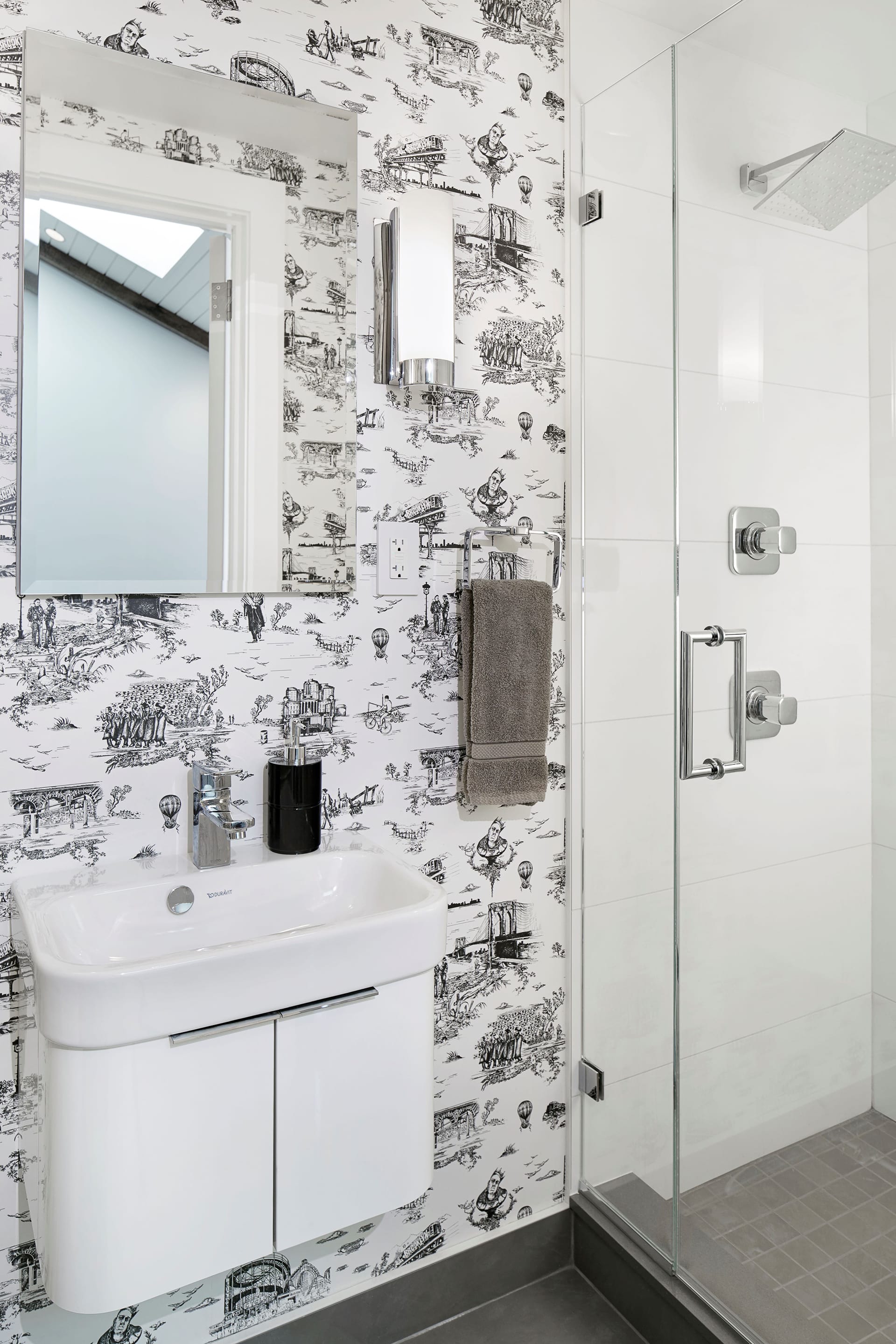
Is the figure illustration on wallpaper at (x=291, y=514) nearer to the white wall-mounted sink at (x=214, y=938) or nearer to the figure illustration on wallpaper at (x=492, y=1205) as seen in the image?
the white wall-mounted sink at (x=214, y=938)

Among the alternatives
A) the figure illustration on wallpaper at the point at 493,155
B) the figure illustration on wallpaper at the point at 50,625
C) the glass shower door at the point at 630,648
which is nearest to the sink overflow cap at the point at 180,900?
the figure illustration on wallpaper at the point at 50,625

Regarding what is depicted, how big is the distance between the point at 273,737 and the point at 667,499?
2.65 ft

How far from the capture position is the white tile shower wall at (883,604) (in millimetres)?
1258

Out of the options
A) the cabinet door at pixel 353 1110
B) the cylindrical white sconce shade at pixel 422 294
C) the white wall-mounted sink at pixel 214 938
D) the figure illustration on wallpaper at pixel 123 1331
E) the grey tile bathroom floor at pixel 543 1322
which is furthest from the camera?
the grey tile bathroom floor at pixel 543 1322

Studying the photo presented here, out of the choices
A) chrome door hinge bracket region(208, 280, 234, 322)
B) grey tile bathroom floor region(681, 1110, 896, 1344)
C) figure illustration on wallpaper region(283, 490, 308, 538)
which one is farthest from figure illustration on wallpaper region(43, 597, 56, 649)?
grey tile bathroom floor region(681, 1110, 896, 1344)

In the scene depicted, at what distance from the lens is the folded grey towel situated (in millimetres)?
1640

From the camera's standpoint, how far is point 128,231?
1.39 metres

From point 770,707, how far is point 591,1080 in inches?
34.5

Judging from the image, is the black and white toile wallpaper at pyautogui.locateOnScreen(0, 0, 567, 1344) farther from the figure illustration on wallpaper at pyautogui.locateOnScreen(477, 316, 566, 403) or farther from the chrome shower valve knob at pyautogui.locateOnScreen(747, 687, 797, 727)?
the chrome shower valve knob at pyautogui.locateOnScreen(747, 687, 797, 727)

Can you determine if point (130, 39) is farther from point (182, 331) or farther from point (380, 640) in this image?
point (380, 640)

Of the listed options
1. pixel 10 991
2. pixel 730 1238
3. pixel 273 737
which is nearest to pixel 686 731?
pixel 273 737

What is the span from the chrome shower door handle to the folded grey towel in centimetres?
26

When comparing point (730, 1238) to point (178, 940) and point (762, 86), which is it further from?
point (762, 86)

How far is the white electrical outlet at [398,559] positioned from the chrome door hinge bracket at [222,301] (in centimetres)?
42
